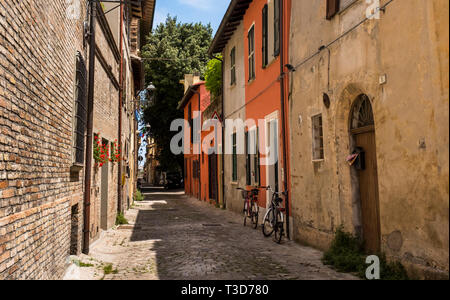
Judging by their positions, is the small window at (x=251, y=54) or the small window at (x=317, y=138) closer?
the small window at (x=317, y=138)

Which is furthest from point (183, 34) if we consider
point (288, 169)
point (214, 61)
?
point (288, 169)

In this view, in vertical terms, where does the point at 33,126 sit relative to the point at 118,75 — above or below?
below

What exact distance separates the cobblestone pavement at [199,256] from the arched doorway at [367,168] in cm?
87

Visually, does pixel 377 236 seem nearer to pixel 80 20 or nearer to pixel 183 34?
pixel 80 20

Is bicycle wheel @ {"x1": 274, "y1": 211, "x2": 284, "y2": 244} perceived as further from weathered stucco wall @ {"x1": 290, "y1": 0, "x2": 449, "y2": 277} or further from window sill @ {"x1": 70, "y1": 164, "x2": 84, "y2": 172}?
window sill @ {"x1": 70, "y1": 164, "x2": 84, "y2": 172}

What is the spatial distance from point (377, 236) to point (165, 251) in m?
3.91

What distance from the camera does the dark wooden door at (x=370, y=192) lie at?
238 inches

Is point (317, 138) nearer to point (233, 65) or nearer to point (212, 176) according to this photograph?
point (233, 65)

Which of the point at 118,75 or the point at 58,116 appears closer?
the point at 58,116

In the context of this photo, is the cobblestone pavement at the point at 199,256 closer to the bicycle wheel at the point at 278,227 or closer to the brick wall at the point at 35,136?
the bicycle wheel at the point at 278,227

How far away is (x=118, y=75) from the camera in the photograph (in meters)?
12.2

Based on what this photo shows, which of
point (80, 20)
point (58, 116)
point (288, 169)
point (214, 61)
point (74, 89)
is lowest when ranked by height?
point (288, 169)

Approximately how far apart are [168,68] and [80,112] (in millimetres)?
26007

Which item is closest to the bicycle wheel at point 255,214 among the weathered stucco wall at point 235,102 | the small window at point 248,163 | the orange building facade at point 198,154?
the small window at point 248,163
